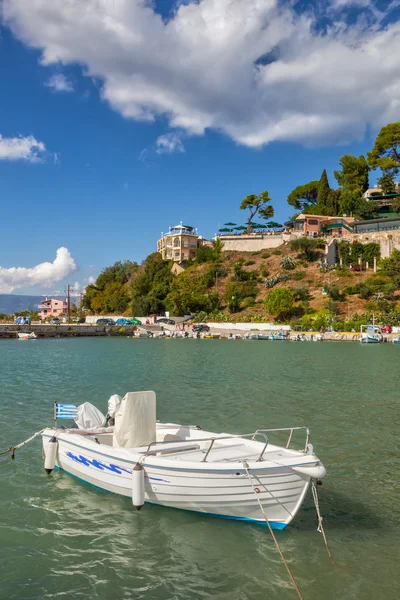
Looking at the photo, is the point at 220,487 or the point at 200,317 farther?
the point at 200,317

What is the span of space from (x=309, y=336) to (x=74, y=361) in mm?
34913

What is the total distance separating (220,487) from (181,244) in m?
91.0

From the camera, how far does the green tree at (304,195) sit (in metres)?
106

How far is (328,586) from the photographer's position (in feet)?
20.9

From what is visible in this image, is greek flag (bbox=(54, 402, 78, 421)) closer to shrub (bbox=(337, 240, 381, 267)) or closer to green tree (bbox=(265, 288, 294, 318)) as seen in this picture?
green tree (bbox=(265, 288, 294, 318))

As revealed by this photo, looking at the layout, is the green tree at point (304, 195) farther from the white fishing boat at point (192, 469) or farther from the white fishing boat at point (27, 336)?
the white fishing boat at point (192, 469)

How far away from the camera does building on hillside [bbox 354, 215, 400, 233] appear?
7938 centimetres

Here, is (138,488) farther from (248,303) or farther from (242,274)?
(242,274)

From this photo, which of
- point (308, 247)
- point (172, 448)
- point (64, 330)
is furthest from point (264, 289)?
point (172, 448)

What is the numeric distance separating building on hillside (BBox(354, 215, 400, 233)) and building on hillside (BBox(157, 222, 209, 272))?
103 ft

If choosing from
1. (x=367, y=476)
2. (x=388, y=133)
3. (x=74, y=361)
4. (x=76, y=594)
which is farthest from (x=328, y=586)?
(x=388, y=133)

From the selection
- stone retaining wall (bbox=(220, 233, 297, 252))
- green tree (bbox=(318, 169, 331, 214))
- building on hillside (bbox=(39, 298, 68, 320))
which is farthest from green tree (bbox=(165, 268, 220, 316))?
building on hillside (bbox=(39, 298, 68, 320))

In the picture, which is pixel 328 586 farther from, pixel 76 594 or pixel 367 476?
pixel 367 476

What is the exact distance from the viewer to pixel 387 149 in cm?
8838
